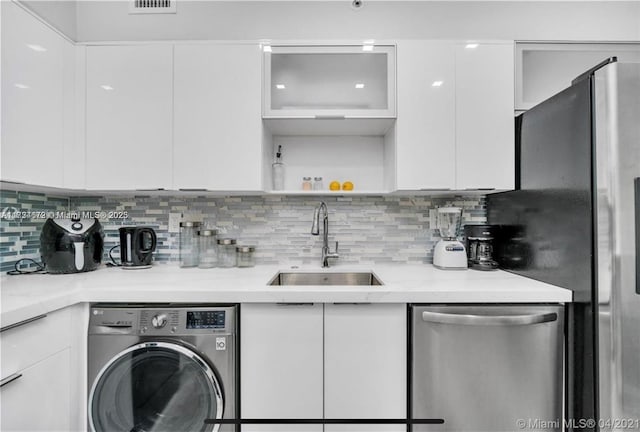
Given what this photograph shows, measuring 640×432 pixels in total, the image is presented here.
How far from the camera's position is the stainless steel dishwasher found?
1.31m

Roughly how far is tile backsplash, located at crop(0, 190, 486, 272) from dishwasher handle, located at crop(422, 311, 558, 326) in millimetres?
726

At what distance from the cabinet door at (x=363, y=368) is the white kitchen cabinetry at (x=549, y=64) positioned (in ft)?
4.73

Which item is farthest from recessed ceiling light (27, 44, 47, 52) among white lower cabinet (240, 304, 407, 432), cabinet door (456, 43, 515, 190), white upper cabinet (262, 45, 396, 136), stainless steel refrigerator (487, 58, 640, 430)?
stainless steel refrigerator (487, 58, 640, 430)

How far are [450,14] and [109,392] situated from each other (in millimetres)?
2721

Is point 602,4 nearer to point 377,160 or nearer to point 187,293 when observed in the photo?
point 377,160

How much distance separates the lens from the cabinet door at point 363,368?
52.2 inches

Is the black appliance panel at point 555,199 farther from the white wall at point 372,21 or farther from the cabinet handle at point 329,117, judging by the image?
the cabinet handle at point 329,117

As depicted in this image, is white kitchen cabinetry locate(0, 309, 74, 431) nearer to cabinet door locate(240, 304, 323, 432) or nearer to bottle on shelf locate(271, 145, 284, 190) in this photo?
cabinet door locate(240, 304, 323, 432)

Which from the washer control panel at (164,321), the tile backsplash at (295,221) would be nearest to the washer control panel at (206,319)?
the washer control panel at (164,321)

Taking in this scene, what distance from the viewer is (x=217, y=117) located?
167 centimetres

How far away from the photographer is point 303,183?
1970 mm

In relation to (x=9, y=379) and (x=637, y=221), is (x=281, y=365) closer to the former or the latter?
(x=9, y=379)

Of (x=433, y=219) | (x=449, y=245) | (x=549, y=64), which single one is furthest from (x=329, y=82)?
(x=549, y=64)

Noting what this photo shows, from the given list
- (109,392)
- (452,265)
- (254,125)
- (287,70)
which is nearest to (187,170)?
(254,125)
